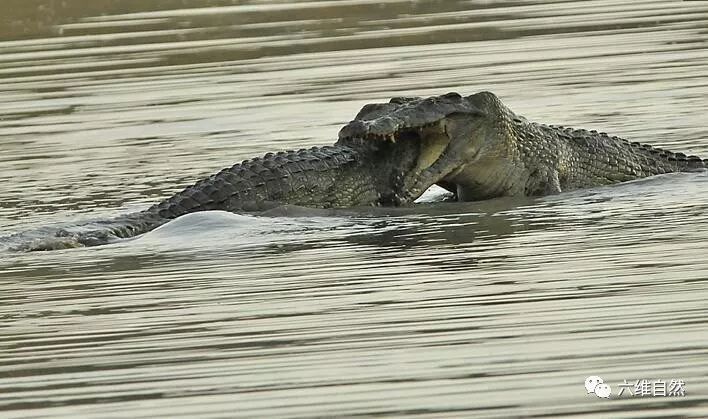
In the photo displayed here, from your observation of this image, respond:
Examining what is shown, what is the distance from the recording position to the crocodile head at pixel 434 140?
962cm

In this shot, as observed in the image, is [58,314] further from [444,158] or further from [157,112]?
[157,112]

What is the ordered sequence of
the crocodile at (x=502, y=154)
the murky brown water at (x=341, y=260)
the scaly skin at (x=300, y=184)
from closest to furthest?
the murky brown water at (x=341, y=260) < the scaly skin at (x=300, y=184) < the crocodile at (x=502, y=154)

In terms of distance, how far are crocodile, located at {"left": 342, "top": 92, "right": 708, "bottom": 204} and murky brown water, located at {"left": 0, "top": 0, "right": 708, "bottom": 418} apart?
0.61ft

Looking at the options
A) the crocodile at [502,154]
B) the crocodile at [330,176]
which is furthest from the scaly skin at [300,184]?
the crocodile at [502,154]

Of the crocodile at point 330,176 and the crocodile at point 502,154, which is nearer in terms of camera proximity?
the crocodile at point 330,176

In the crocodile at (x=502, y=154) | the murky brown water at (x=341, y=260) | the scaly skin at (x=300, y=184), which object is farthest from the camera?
the crocodile at (x=502, y=154)

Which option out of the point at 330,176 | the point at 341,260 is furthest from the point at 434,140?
the point at 341,260

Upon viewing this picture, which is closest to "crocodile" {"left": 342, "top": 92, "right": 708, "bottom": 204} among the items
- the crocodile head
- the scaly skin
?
the crocodile head

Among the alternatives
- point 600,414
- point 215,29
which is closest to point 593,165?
point 600,414

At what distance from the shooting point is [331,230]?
9.05 m

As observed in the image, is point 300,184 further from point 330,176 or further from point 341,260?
point 341,260

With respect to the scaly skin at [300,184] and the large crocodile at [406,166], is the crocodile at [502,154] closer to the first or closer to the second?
the large crocodile at [406,166]

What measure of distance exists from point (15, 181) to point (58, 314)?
15.3ft

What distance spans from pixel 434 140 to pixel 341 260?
71.2 inches
